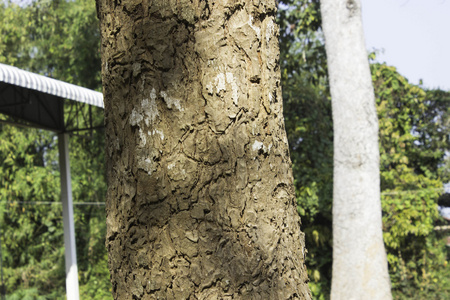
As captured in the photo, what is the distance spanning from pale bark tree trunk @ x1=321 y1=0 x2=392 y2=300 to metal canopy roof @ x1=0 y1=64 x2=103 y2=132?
2.82 meters

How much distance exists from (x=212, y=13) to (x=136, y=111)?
284 millimetres

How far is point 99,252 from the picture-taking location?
35.5 ft

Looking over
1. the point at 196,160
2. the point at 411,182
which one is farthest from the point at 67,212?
the point at 196,160

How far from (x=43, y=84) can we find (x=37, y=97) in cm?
159

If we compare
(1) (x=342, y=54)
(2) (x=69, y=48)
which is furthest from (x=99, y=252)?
(1) (x=342, y=54)

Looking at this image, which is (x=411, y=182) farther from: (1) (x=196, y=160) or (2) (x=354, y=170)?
(1) (x=196, y=160)

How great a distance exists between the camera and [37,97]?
7027 mm

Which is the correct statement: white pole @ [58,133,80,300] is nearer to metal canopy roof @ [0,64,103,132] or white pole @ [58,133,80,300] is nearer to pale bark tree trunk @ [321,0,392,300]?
metal canopy roof @ [0,64,103,132]

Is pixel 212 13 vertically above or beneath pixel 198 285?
above

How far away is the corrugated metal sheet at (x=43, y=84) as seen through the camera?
16.8 feet

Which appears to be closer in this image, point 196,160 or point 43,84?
point 196,160

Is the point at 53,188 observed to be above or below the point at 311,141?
below

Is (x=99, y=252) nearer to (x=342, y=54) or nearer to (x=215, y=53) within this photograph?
(x=342, y=54)

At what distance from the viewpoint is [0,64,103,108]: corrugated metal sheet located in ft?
16.8
